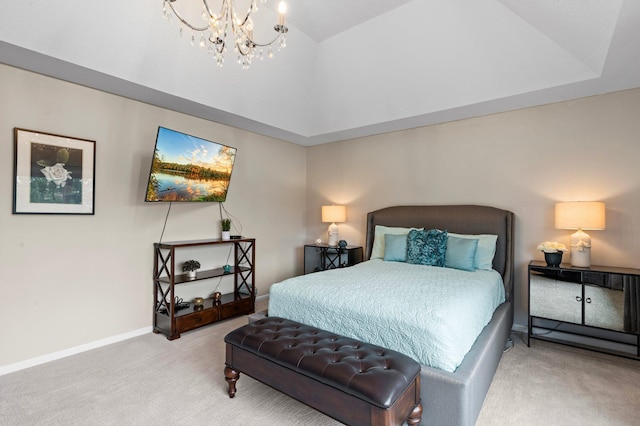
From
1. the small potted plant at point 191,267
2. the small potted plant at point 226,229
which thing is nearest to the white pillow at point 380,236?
the small potted plant at point 226,229

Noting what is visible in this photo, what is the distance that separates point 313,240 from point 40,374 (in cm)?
394

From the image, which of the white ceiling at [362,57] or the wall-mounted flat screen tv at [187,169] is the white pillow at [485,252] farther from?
the wall-mounted flat screen tv at [187,169]

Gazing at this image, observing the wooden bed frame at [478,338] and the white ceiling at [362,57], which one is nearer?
the wooden bed frame at [478,338]

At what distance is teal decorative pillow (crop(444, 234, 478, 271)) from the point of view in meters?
3.54

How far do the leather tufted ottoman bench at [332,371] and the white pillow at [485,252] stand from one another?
84.8 inches

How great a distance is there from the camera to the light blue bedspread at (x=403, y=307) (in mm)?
1983

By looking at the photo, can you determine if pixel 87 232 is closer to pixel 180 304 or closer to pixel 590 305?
pixel 180 304

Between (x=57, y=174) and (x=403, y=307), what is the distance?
3.31 m

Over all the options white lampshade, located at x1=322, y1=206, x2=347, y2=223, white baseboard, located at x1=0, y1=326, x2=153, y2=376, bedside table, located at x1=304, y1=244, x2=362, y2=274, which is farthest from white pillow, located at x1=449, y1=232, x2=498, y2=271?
white baseboard, located at x1=0, y1=326, x2=153, y2=376

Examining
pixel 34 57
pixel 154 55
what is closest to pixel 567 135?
pixel 154 55

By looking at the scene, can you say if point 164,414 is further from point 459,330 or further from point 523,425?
point 523,425

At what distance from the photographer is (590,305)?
305cm

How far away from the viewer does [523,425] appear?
6.70 feet

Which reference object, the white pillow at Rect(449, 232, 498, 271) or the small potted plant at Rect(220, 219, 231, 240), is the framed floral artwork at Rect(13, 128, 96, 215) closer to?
the small potted plant at Rect(220, 219, 231, 240)
